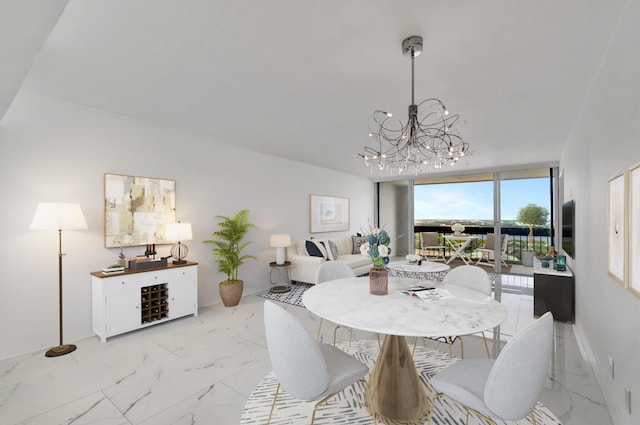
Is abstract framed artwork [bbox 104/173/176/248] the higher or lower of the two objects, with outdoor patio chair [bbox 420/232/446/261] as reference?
higher

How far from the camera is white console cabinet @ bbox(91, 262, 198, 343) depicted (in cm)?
306

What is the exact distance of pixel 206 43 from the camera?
2018 mm

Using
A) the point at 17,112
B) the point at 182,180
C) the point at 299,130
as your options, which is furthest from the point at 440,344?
the point at 17,112

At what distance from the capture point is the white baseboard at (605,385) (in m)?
1.69

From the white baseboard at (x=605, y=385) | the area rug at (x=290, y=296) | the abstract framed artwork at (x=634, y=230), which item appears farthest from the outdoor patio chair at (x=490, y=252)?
the abstract framed artwork at (x=634, y=230)

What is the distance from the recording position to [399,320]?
1525mm

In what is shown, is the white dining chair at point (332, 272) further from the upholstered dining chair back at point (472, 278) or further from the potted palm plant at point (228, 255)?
the potted palm plant at point (228, 255)

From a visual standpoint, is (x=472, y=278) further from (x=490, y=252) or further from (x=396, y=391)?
(x=490, y=252)

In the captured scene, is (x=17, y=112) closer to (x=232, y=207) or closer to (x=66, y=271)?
(x=66, y=271)

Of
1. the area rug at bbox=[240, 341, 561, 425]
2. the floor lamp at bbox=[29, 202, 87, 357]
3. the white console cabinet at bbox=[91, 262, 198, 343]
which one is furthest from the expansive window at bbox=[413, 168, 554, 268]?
the floor lamp at bbox=[29, 202, 87, 357]

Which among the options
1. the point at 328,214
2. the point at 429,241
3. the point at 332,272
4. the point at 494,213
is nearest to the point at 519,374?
the point at 332,272

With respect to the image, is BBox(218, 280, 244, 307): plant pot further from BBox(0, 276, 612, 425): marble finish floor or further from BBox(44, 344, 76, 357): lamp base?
BBox(44, 344, 76, 357): lamp base

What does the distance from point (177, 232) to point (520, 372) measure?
11.8 feet

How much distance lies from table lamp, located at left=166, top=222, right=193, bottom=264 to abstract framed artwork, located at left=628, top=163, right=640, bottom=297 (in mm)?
3950
